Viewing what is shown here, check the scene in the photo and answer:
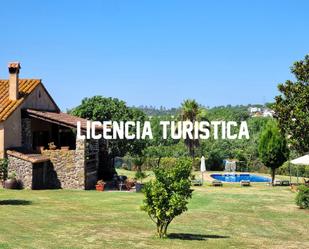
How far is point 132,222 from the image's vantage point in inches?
840

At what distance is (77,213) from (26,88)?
16.5 m

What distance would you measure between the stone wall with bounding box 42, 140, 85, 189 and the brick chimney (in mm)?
4504

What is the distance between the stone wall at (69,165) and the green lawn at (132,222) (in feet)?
5.88

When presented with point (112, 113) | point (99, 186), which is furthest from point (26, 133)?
point (112, 113)

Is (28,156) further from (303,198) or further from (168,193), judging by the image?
(168,193)

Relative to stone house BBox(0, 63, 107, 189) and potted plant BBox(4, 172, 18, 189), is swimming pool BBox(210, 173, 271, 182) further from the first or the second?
potted plant BBox(4, 172, 18, 189)

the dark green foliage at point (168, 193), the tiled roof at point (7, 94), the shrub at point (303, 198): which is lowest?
the shrub at point (303, 198)

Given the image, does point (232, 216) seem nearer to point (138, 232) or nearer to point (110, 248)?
point (138, 232)

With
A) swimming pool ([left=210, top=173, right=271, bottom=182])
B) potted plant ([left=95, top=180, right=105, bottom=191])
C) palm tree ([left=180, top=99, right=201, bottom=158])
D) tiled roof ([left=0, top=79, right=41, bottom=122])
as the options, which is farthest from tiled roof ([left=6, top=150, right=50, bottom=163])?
palm tree ([left=180, top=99, right=201, bottom=158])

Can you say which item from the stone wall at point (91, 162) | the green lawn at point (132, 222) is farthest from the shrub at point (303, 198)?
the stone wall at point (91, 162)

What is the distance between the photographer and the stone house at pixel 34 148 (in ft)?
107

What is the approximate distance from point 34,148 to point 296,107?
19.1 m

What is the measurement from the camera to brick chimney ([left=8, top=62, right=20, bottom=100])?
34.9 m

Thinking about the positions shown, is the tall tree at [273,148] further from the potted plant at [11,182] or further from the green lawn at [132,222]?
the potted plant at [11,182]
